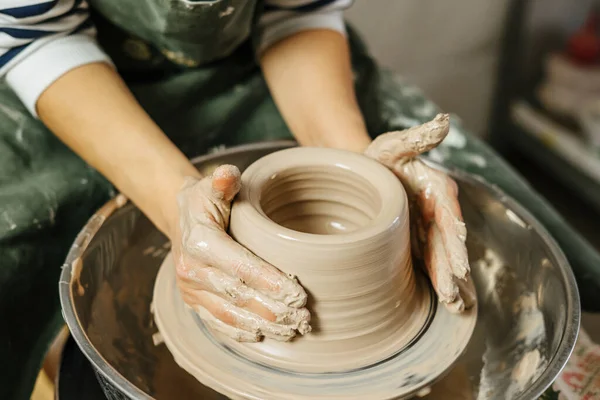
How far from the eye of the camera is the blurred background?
236 centimetres

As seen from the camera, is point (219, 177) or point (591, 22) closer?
point (219, 177)

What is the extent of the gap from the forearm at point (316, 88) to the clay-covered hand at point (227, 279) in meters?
0.36

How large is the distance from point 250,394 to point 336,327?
0.45 feet

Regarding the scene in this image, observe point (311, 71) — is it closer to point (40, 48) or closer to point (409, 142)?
point (409, 142)

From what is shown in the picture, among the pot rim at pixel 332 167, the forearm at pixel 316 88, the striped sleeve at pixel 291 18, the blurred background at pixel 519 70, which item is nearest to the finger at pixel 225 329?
the pot rim at pixel 332 167

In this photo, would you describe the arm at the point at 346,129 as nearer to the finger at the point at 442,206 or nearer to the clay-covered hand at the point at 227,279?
the finger at the point at 442,206

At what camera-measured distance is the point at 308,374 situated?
32.3 inches

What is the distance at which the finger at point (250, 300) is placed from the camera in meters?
0.76

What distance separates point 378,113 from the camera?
140 centimetres

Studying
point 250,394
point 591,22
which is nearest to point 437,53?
point 591,22

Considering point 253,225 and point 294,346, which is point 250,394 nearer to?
point 294,346

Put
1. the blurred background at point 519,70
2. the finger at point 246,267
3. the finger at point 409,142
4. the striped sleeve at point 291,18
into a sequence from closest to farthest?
the finger at point 246,267
the finger at point 409,142
the striped sleeve at point 291,18
the blurred background at point 519,70

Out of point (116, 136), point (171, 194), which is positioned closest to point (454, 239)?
point (171, 194)

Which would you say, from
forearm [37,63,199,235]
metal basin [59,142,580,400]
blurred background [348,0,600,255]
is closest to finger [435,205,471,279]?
metal basin [59,142,580,400]
